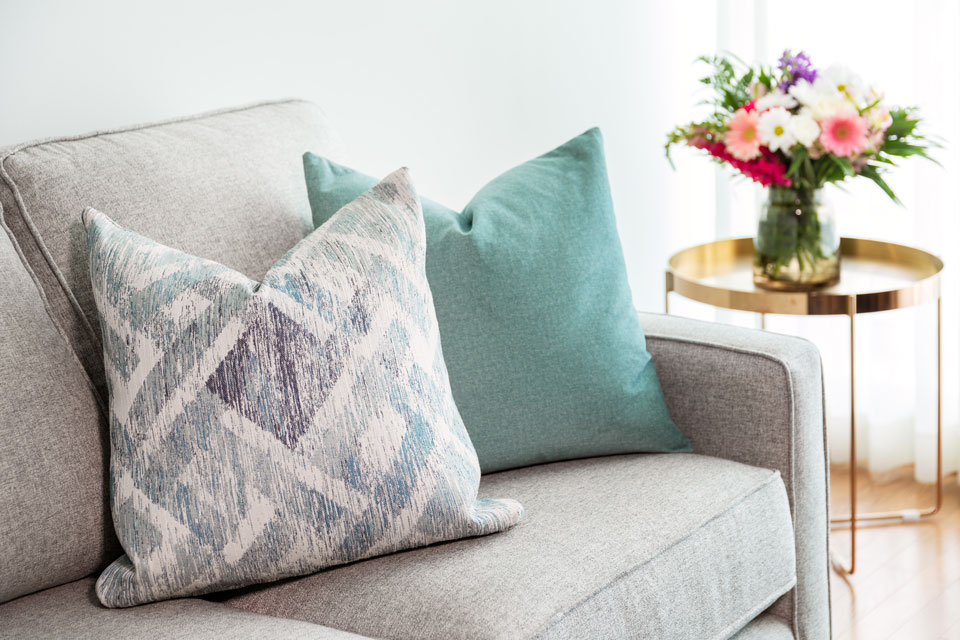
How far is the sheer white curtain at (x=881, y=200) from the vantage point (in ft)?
8.14

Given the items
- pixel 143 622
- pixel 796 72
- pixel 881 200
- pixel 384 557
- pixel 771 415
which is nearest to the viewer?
pixel 143 622

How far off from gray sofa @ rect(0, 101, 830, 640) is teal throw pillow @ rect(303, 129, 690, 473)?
6cm

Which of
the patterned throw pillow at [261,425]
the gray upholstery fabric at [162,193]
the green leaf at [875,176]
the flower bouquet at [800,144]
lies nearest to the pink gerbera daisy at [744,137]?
the flower bouquet at [800,144]

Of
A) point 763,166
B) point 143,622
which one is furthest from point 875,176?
point 143,622

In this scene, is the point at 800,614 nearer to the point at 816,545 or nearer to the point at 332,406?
the point at 816,545

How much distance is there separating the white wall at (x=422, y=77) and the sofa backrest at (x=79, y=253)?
0.68 ft

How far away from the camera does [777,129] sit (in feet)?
6.52

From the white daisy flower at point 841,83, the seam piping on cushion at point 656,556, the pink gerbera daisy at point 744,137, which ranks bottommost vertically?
the seam piping on cushion at point 656,556

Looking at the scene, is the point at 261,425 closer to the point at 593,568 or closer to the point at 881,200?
the point at 593,568

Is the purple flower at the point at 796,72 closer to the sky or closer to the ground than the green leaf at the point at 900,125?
closer to the sky

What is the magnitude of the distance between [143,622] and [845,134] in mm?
1489

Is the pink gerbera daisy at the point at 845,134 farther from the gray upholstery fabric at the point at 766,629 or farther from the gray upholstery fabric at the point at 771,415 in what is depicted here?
the gray upholstery fabric at the point at 766,629

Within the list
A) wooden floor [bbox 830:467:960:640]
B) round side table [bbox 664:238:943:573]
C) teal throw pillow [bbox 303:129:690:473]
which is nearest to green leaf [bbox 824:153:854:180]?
round side table [bbox 664:238:943:573]

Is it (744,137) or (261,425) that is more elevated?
(744,137)
